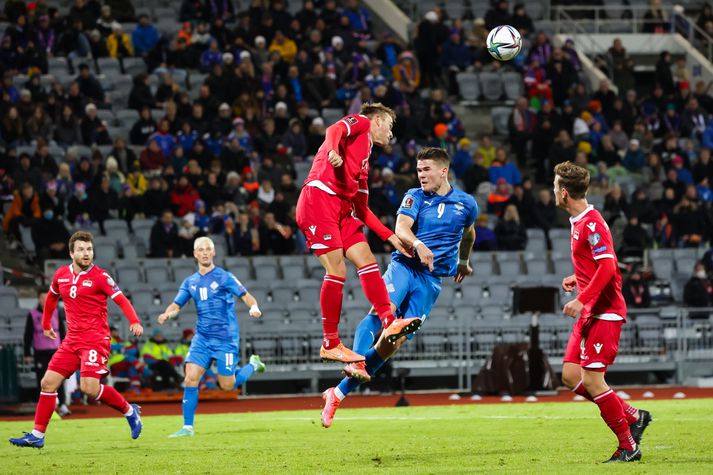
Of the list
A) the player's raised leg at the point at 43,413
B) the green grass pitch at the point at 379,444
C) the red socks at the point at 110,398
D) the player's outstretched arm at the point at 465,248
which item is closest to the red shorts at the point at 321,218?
the player's outstretched arm at the point at 465,248

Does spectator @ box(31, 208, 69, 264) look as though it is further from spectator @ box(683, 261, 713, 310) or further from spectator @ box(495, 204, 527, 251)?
spectator @ box(683, 261, 713, 310)

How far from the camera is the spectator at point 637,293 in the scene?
24.6 m

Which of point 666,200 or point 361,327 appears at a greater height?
point 666,200

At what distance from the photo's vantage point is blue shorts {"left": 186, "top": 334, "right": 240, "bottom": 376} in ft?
52.4

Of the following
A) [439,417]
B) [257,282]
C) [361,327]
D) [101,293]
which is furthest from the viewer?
[257,282]

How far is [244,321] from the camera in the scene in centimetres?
2319

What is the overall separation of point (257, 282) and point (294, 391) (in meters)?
2.22

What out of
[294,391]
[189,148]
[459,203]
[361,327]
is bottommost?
[294,391]

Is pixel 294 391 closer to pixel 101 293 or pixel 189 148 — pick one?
pixel 189 148

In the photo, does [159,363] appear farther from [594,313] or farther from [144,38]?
[594,313]

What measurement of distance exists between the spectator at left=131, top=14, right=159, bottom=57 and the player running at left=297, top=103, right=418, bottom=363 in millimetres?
18251

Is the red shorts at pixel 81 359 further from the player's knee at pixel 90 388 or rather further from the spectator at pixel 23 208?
the spectator at pixel 23 208

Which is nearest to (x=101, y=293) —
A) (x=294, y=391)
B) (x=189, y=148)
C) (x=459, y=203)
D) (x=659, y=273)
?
(x=459, y=203)

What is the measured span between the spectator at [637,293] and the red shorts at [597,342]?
13.9 meters
